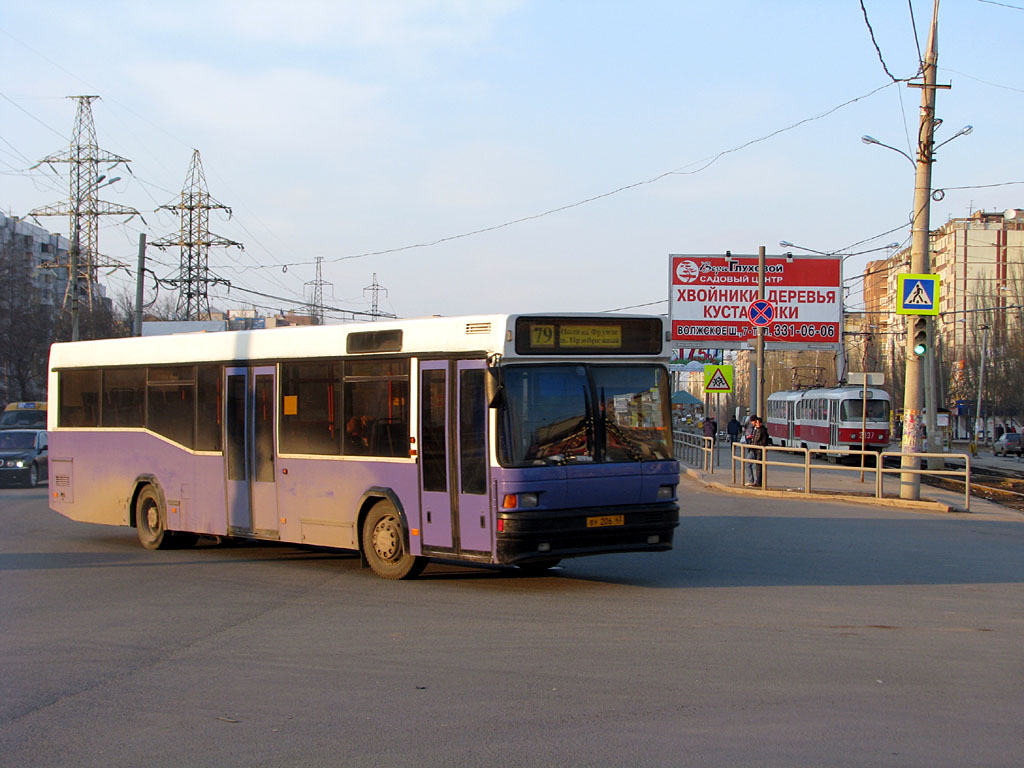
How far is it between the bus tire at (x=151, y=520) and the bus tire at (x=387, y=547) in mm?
4150

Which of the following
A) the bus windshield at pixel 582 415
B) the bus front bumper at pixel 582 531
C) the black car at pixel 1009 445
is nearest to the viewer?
the bus front bumper at pixel 582 531

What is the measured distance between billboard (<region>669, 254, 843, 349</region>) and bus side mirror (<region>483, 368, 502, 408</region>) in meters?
28.7

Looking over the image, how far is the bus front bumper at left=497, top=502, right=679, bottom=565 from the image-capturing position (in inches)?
396

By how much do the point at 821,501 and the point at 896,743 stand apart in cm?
1734

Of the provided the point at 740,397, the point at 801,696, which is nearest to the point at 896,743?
the point at 801,696

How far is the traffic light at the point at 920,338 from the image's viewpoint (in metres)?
22.5

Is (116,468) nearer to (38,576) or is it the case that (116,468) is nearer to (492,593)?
(38,576)

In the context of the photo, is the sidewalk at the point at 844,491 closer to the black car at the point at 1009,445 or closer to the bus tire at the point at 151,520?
the bus tire at the point at 151,520

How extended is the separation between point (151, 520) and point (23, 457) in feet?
51.2

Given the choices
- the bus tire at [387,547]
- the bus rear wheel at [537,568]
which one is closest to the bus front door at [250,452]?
the bus tire at [387,547]

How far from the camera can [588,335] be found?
10.8 m

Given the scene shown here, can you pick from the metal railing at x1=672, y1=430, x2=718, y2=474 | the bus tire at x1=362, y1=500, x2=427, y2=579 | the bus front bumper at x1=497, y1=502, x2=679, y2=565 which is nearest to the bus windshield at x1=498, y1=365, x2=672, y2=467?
the bus front bumper at x1=497, y1=502, x2=679, y2=565

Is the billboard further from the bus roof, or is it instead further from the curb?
the bus roof

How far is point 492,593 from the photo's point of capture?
10.8 m
